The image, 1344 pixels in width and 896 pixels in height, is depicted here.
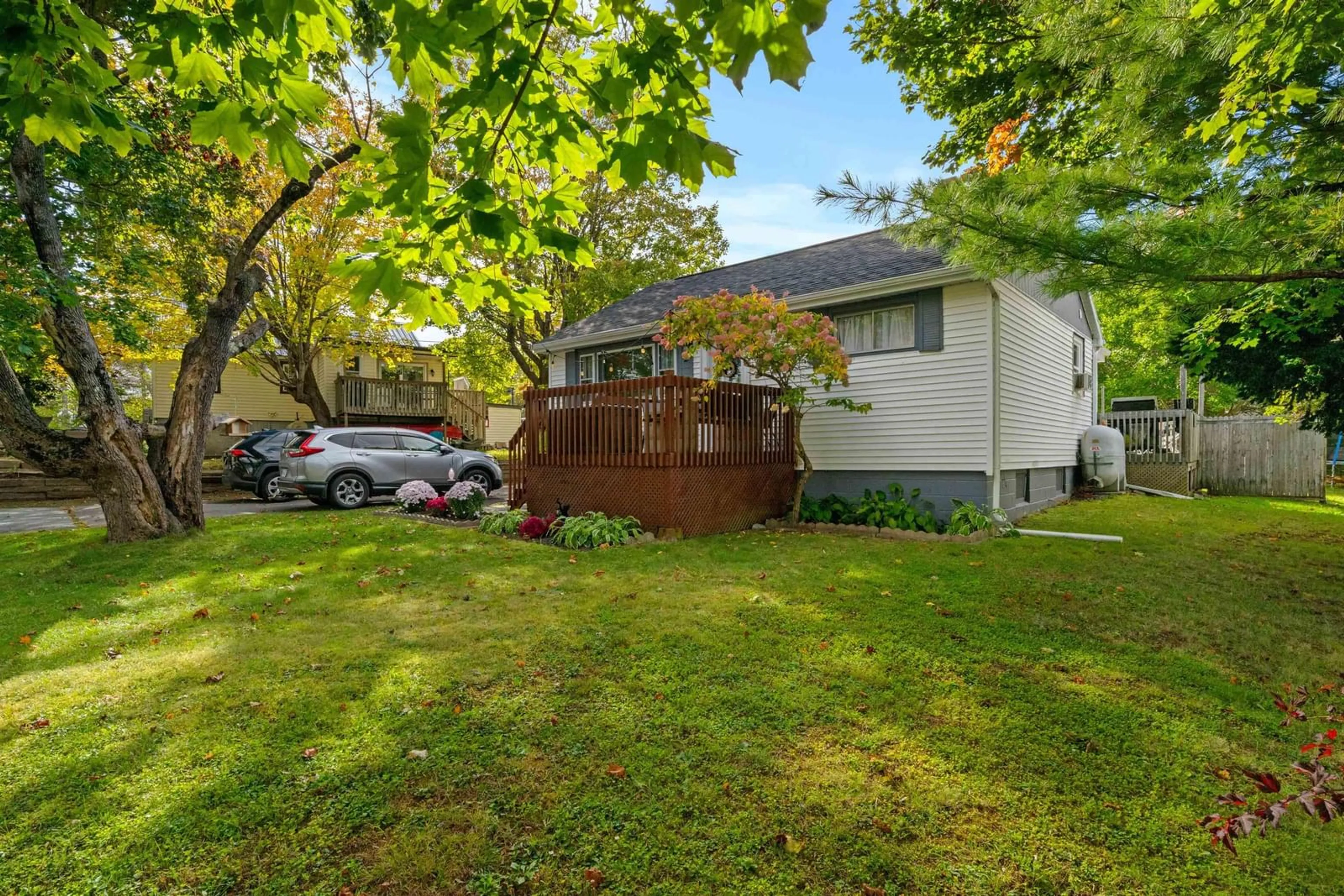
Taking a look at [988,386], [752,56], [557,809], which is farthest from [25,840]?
[988,386]

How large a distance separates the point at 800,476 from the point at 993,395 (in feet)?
9.67

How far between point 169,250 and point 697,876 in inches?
758

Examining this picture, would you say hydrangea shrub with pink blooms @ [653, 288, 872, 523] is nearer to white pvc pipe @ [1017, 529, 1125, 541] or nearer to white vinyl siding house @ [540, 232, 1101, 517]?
white vinyl siding house @ [540, 232, 1101, 517]

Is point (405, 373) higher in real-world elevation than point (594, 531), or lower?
higher

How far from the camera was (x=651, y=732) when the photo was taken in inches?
111

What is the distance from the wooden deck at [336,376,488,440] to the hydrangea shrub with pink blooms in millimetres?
17603

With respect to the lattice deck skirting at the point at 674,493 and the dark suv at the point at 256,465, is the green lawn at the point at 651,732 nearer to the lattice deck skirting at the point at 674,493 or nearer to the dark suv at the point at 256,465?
the lattice deck skirting at the point at 674,493

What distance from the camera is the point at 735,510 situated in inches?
341

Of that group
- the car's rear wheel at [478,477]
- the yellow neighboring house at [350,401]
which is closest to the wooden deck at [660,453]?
the car's rear wheel at [478,477]

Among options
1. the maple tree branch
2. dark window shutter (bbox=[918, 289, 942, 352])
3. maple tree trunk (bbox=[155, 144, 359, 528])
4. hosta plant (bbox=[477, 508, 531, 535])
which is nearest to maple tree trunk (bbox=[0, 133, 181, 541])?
maple tree trunk (bbox=[155, 144, 359, 528])

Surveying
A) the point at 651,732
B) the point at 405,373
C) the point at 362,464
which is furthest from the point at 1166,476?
the point at 405,373

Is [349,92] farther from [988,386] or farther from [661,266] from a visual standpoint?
[988,386]

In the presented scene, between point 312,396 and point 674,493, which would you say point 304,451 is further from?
point 312,396

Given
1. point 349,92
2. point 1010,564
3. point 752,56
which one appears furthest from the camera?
point 349,92
